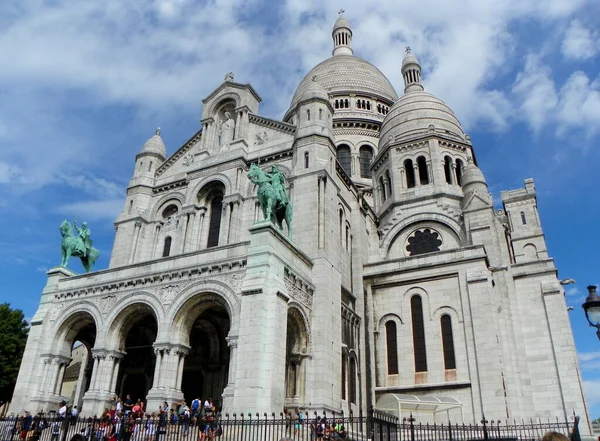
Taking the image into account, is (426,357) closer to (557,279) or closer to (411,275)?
(411,275)

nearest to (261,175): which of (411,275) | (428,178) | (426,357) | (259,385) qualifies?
(259,385)

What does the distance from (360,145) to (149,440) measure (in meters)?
33.6

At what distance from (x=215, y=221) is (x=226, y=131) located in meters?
6.07

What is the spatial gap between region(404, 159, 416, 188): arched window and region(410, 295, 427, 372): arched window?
10.4 metres

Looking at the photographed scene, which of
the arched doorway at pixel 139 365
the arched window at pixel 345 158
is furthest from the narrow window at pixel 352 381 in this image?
the arched window at pixel 345 158

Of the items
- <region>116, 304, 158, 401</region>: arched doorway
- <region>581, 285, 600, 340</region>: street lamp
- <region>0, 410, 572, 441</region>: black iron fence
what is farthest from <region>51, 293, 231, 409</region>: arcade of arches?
<region>581, 285, 600, 340</region>: street lamp

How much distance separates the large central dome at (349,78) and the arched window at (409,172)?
16018mm

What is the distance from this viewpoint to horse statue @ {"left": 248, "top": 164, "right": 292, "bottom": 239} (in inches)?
876

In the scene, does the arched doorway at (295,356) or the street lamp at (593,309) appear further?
the arched doorway at (295,356)

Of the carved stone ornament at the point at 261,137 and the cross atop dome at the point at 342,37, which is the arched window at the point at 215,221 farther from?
the cross atop dome at the point at 342,37

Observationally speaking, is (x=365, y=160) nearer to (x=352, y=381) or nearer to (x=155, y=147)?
(x=155, y=147)

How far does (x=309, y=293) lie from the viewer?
23422mm

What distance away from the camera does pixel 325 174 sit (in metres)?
26.5

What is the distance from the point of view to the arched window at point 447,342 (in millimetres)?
25797
